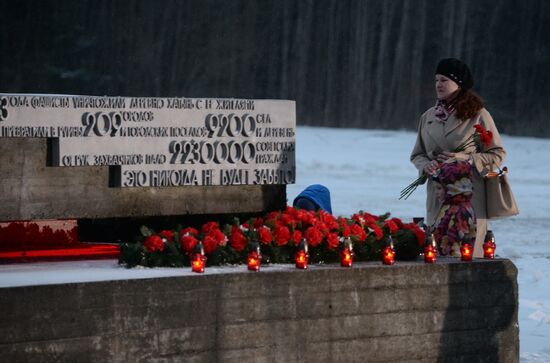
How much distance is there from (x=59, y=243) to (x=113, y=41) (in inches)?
977

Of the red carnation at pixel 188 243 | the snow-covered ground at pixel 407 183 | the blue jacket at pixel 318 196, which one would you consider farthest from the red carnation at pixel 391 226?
the blue jacket at pixel 318 196

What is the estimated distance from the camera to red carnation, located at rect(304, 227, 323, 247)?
6840mm

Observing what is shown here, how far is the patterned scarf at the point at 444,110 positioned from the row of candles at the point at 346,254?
71 centimetres

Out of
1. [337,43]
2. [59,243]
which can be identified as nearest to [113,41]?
[337,43]

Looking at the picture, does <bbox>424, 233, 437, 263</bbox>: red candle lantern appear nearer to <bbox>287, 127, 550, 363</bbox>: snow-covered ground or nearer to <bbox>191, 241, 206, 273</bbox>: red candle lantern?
<bbox>287, 127, 550, 363</bbox>: snow-covered ground

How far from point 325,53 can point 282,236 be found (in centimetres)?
2318

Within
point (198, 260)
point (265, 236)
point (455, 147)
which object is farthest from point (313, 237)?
point (455, 147)

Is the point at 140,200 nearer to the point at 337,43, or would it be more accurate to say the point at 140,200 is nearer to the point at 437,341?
the point at 437,341

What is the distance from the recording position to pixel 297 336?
20.9 feet

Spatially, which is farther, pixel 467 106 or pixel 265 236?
pixel 467 106

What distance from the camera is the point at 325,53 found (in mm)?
29781

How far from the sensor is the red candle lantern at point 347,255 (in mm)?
6605

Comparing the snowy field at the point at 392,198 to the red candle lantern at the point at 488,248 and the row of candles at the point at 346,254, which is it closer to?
the row of candles at the point at 346,254

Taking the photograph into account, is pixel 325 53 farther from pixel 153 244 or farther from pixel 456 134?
pixel 153 244
